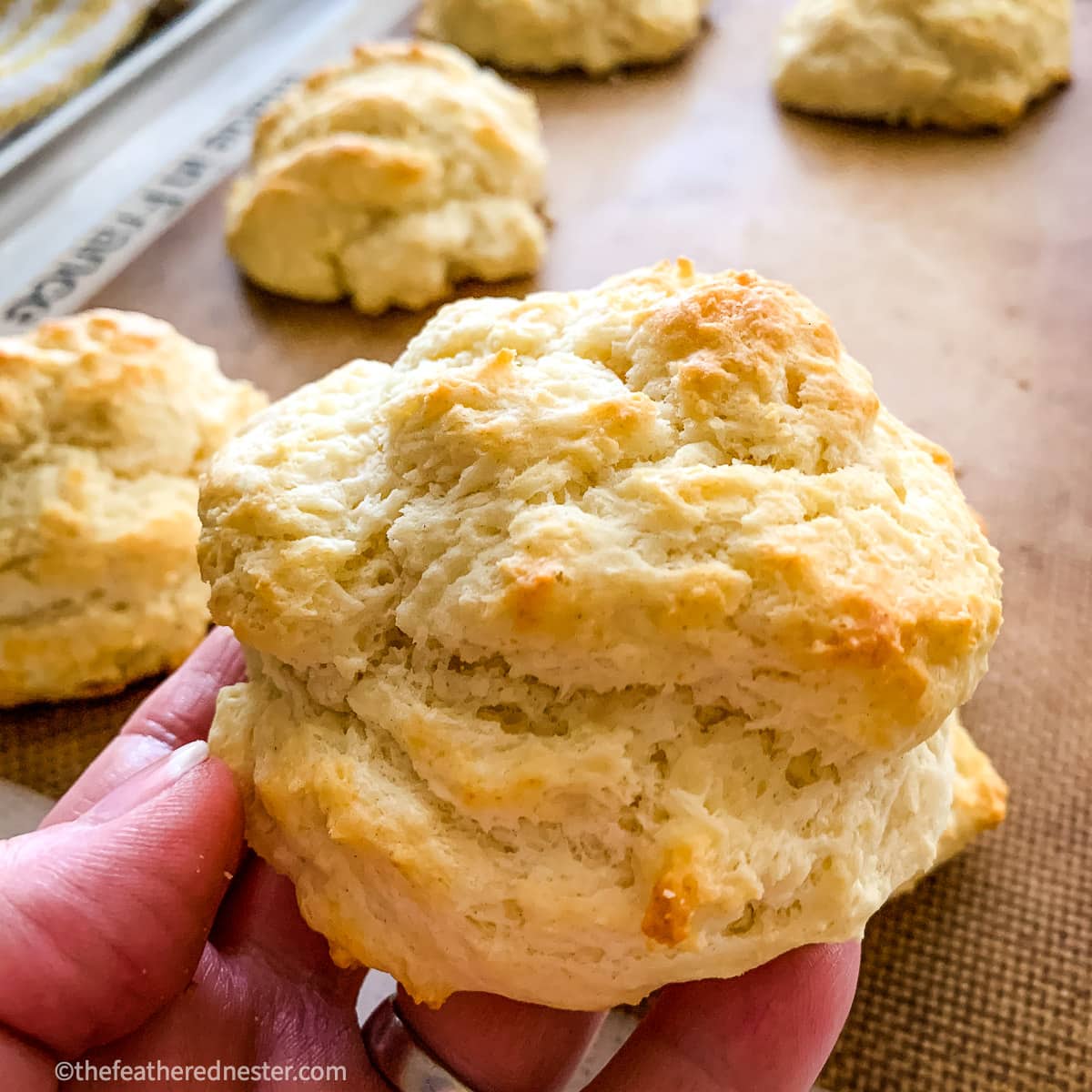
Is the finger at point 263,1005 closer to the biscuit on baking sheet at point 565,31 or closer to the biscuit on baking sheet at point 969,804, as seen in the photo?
the biscuit on baking sheet at point 969,804

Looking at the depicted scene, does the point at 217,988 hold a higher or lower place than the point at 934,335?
higher

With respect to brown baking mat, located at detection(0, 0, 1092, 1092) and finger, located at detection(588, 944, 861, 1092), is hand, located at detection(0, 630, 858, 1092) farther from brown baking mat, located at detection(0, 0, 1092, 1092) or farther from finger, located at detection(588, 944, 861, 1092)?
brown baking mat, located at detection(0, 0, 1092, 1092)

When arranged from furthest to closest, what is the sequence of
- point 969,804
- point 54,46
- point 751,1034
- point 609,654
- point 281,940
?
point 54,46, point 969,804, point 281,940, point 751,1034, point 609,654

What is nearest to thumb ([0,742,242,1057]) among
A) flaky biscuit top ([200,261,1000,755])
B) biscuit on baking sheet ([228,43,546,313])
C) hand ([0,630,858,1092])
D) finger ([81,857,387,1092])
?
hand ([0,630,858,1092])

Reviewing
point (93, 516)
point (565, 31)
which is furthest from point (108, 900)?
point (565, 31)

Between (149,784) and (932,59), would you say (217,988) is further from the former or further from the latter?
(932,59)

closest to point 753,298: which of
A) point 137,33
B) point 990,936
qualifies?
point 990,936
